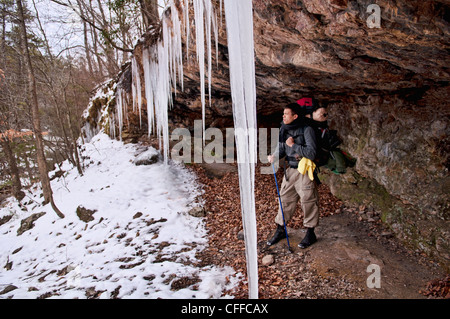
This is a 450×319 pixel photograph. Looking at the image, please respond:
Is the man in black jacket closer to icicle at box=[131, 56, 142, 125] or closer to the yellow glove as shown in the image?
the yellow glove

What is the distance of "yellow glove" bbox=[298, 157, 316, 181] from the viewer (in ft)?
10.2

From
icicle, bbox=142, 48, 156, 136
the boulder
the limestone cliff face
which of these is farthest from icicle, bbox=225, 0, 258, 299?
the boulder

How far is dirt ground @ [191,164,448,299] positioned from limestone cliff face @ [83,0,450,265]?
40cm

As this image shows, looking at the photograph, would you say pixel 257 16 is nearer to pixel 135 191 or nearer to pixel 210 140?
pixel 135 191

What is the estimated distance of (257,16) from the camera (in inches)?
116

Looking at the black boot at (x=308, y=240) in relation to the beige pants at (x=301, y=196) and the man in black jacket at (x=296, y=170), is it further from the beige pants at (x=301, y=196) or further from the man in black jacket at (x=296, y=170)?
the beige pants at (x=301, y=196)

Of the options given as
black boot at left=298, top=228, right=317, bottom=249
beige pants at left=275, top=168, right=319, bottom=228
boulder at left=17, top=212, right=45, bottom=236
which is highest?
beige pants at left=275, top=168, right=319, bottom=228

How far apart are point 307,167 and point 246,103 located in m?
1.29

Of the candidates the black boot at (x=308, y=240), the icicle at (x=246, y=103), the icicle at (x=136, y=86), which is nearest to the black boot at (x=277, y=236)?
the black boot at (x=308, y=240)

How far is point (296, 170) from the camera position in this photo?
3.29 m

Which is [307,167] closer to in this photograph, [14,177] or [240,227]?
[240,227]

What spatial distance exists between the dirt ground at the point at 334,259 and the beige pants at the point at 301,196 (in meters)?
0.51
